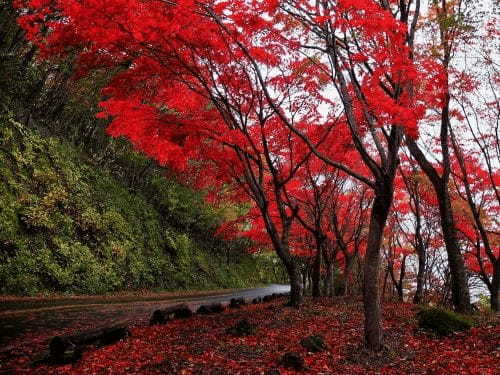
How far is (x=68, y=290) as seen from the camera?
1681cm

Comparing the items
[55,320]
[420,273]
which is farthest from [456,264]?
[55,320]

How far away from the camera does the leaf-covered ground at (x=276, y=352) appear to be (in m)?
6.96

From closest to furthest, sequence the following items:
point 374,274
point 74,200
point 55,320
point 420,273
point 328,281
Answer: point 374,274
point 55,320
point 420,273
point 74,200
point 328,281

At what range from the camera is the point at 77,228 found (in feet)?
64.7

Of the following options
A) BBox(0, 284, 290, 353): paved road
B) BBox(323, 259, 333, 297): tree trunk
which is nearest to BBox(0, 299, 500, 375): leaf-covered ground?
BBox(0, 284, 290, 353): paved road

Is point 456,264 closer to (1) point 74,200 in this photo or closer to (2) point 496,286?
(2) point 496,286

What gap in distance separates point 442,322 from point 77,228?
16.9 m

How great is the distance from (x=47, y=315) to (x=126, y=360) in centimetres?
553

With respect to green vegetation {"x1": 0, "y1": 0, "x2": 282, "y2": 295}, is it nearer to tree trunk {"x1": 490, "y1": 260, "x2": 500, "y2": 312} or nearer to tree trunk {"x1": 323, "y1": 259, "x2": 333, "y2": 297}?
tree trunk {"x1": 323, "y1": 259, "x2": 333, "y2": 297}

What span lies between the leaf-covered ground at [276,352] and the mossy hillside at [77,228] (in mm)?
7711

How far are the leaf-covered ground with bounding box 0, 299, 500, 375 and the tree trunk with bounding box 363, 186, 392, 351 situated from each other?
36 centimetres

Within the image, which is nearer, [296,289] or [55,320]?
[55,320]

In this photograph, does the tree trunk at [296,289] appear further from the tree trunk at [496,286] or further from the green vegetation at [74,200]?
the green vegetation at [74,200]

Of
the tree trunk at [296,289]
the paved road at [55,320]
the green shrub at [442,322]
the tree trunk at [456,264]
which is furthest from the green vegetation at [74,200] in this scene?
the tree trunk at [456,264]
